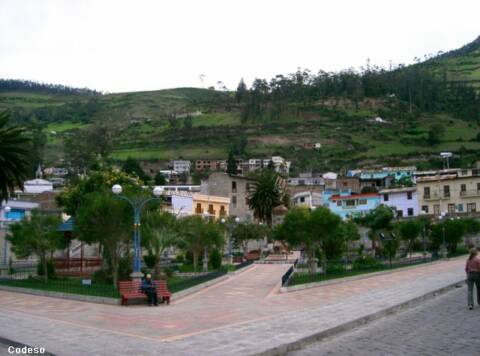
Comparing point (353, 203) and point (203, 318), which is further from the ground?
point (353, 203)

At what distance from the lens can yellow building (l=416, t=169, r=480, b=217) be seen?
223ft

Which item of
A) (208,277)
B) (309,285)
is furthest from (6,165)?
(309,285)

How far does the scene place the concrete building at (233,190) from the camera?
253ft

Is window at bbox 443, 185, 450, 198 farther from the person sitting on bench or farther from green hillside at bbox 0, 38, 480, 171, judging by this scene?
the person sitting on bench

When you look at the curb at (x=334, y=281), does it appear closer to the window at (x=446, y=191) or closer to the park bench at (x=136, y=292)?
the park bench at (x=136, y=292)

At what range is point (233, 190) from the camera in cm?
7794

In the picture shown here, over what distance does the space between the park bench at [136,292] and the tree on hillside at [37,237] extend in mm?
9548

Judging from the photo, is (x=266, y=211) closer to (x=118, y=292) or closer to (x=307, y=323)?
(x=118, y=292)

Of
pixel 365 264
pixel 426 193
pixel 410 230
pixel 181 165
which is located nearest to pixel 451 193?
pixel 426 193

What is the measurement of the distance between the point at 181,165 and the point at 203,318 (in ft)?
333

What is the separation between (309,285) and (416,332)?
1169 cm

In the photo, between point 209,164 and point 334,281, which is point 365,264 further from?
point 209,164

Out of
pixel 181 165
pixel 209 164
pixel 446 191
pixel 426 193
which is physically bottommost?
pixel 426 193

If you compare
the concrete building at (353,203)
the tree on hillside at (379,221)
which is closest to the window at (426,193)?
the concrete building at (353,203)
